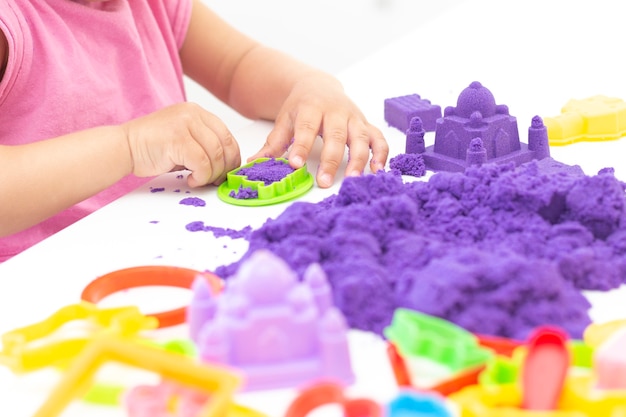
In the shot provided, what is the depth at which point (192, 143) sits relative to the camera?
694mm

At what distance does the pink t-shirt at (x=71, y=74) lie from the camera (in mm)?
795

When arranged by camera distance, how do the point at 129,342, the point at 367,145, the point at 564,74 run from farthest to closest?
the point at 564,74
the point at 367,145
the point at 129,342

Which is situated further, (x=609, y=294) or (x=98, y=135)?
(x=98, y=135)

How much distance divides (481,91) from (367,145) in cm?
12

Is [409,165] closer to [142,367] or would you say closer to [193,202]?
[193,202]

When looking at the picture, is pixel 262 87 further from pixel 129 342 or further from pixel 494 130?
pixel 129 342

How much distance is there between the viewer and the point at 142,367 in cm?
36

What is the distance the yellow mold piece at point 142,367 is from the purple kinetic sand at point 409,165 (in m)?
0.37

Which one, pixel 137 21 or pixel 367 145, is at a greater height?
pixel 137 21

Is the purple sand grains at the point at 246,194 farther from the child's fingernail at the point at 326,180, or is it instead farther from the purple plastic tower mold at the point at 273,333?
the purple plastic tower mold at the point at 273,333

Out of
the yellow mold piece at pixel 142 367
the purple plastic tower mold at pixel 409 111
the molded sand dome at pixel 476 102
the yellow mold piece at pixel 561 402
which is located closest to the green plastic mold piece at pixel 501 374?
the yellow mold piece at pixel 561 402

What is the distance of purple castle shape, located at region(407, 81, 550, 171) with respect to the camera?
0.68 meters

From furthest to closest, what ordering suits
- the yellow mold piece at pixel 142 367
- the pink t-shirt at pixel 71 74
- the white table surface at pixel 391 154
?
the pink t-shirt at pixel 71 74, the white table surface at pixel 391 154, the yellow mold piece at pixel 142 367

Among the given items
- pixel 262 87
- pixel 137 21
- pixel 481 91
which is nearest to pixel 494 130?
pixel 481 91
